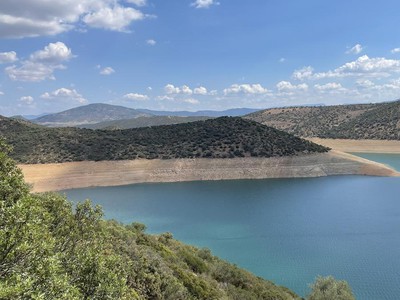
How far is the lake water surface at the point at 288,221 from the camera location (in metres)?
23.1

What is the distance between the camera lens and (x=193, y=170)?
199 feet

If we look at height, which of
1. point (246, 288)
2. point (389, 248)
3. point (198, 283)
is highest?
point (198, 283)

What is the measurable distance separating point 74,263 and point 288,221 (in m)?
29.2

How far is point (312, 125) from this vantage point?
112875 mm

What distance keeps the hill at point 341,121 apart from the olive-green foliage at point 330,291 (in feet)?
244

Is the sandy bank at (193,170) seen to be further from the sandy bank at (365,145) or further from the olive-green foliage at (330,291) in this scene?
the olive-green foliage at (330,291)

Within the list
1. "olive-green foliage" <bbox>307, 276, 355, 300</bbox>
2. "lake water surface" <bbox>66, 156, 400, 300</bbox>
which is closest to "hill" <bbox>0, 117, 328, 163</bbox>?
"lake water surface" <bbox>66, 156, 400, 300</bbox>

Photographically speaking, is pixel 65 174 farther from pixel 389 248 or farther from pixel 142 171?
pixel 389 248

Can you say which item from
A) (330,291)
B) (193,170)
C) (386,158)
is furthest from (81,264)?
(386,158)

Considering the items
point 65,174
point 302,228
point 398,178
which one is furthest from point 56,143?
point 398,178

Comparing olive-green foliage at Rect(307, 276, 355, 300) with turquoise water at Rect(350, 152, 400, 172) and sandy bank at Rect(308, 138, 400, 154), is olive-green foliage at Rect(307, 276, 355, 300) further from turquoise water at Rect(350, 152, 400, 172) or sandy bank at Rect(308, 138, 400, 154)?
sandy bank at Rect(308, 138, 400, 154)

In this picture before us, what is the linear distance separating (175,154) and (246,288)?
47293 millimetres

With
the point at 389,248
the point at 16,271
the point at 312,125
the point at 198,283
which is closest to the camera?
the point at 16,271

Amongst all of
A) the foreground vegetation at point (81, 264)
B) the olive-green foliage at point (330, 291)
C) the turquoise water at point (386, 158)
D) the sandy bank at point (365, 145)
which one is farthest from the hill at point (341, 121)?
the foreground vegetation at point (81, 264)
